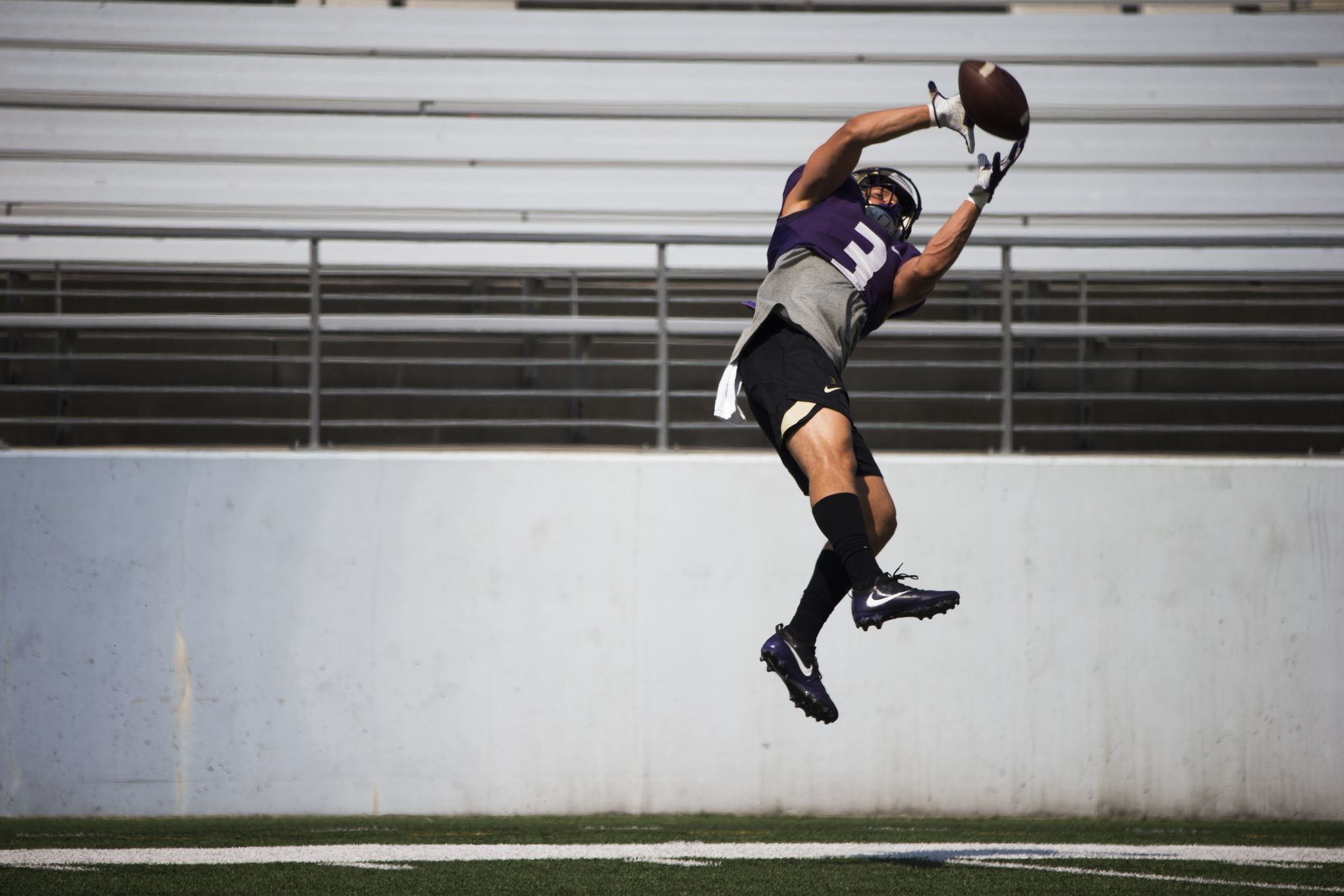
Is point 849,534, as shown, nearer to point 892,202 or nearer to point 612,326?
point 892,202

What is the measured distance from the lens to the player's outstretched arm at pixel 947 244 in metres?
3.41

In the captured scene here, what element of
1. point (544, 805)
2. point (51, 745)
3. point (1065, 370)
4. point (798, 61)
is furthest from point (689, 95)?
point (51, 745)

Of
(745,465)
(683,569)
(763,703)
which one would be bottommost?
A: (763,703)

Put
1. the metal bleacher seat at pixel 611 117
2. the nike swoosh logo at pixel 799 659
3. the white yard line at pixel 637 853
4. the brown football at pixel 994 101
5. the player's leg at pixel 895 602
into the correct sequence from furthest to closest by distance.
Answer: the metal bleacher seat at pixel 611 117, the white yard line at pixel 637 853, the nike swoosh logo at pixel 799 659, the brown football at pixel 994 101, the player's leg at pixel 895 602

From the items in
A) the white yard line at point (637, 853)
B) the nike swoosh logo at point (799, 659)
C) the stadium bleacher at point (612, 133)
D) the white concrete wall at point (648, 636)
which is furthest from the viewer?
the stadium bleacher at point (612, 133)

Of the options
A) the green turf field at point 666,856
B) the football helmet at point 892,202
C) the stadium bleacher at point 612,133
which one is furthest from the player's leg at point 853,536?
the stadium bleacher at point 612,133

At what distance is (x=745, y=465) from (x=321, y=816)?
2.29 metres

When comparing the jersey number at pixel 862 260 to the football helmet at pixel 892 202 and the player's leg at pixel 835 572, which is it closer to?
the football helmet at pixel 892 202

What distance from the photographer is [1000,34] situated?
814 centimetres

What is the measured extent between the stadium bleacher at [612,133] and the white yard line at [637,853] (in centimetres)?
329

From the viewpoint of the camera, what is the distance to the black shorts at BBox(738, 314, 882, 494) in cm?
343

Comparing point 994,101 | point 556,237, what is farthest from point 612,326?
point 994,101

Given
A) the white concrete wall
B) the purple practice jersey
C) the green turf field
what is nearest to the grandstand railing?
the white concrete wall

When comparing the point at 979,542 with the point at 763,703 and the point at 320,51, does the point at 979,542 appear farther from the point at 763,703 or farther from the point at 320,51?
the point at 320,51
